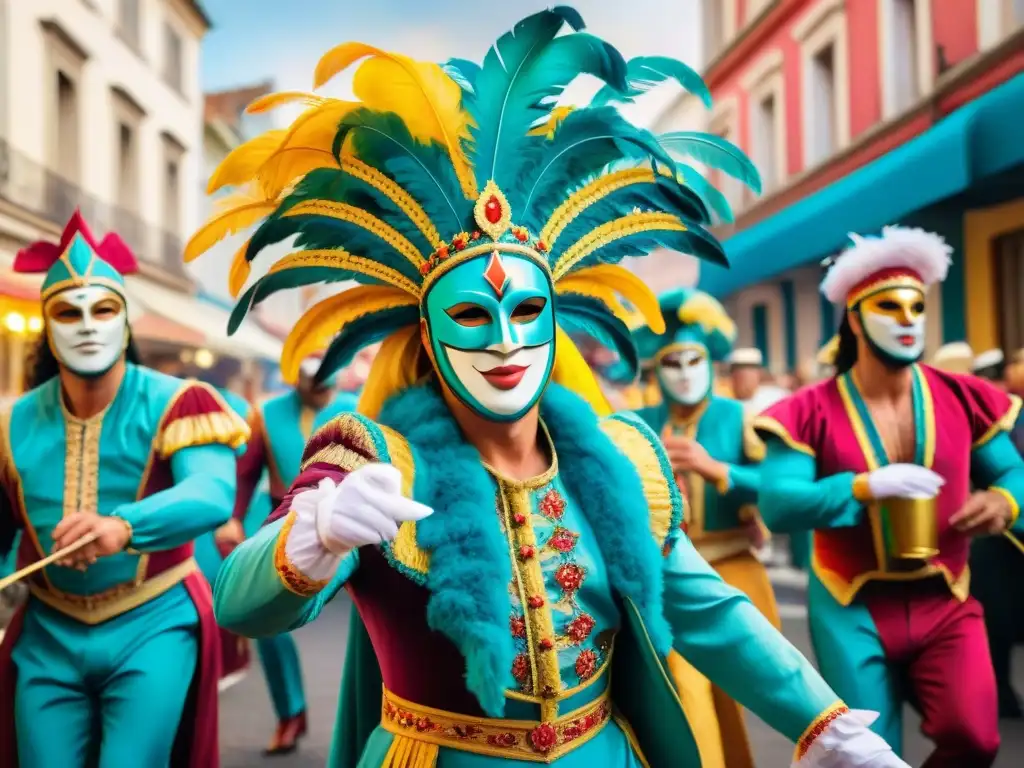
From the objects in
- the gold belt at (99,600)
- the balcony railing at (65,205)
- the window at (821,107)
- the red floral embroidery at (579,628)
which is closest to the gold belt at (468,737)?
the red floral embroidery at (579,628)

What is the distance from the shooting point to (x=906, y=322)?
2965 millimetres

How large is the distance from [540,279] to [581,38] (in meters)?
0.45

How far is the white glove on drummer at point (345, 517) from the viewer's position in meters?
1.29

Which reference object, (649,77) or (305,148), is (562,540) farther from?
(649,77)

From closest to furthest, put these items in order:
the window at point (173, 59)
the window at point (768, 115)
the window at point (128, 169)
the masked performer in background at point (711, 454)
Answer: the masked performer in background at point (711, 454) < the window at point (768, 115) < the window at point (128, 169) < the window at point (173, 59)

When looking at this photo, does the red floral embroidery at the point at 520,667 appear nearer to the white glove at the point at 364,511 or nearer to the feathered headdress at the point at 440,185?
the white glove at the point at 364,511

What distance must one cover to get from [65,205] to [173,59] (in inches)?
268

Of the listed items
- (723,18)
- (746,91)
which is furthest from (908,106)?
(723,18)

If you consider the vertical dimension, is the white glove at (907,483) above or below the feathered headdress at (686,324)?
below

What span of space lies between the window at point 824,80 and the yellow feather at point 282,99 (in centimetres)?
1084

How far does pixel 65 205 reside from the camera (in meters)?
10.9

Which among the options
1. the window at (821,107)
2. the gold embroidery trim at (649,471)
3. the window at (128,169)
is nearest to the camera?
the gold embroidery trim at (649,471)

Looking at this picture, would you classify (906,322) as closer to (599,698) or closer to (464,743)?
(599,698)

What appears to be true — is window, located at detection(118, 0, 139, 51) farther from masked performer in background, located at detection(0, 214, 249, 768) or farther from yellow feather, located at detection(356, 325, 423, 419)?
yellow feather, located at detection(356, 325, 423, 419)
